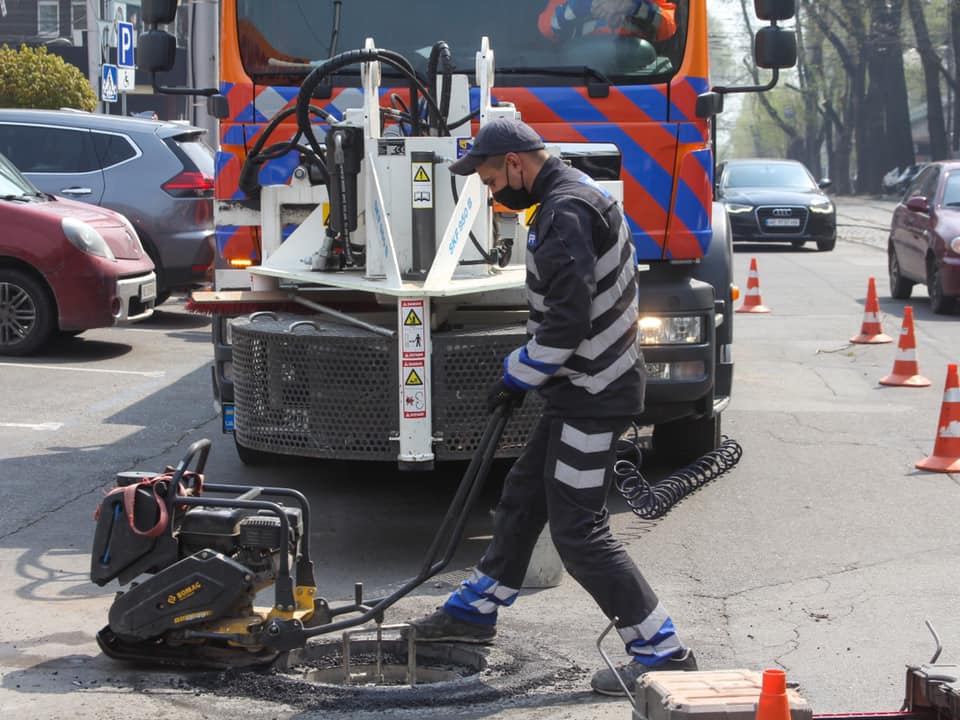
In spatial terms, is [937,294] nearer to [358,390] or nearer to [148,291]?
[148,291]

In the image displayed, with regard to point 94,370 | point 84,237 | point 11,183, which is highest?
point 11,183

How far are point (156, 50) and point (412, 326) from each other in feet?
9.28

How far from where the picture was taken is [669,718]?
399 cm

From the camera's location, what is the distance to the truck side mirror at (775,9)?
26.1 ft

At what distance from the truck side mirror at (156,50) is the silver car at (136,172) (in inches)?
262

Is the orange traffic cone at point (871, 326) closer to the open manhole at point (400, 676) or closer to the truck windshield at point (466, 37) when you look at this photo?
the truck windshield at point (466, 37)

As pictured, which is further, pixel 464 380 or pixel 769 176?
pixel 769 176

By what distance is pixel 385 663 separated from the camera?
550cm

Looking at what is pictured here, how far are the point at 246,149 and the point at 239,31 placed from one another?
63 cm

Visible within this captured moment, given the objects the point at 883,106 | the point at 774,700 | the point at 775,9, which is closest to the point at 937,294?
the point at 775,9

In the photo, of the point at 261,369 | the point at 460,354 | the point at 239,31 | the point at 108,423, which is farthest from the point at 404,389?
the point at 108,423

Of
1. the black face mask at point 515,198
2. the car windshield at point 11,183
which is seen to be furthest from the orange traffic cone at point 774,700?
the car windshield at point 11,183

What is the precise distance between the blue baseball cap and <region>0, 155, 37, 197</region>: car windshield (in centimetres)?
846

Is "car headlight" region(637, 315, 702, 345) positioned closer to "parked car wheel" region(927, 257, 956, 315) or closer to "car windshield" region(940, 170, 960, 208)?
"parked car wheel" region(927, 257, 956, 315)
